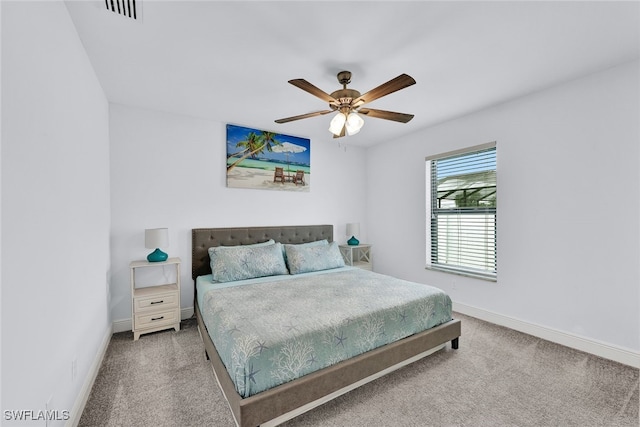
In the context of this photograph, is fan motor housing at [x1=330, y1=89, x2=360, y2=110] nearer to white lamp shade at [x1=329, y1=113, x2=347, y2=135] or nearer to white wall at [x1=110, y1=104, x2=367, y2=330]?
white lamp shade at [x1=329, y1=113, x2=347, y2=135]

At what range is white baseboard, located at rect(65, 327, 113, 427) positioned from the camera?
5.64 ft

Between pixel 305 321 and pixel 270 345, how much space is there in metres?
0.35

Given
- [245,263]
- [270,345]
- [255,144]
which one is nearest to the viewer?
[270,345]

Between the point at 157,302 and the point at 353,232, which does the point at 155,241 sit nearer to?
the point at 157,302

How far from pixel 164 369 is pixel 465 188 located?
155 inches

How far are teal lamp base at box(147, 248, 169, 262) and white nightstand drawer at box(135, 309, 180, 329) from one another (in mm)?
578

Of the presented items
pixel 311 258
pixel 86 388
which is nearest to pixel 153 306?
pixel 86 388

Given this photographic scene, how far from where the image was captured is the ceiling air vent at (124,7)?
1672mm

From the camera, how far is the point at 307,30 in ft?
6.35

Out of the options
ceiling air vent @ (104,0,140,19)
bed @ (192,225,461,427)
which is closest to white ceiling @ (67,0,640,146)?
ceiling air vent @ (104,0,140,19)

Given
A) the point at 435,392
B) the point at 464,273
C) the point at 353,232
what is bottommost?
the point at 435,392

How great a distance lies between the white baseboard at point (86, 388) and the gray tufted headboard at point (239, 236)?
1.16 m

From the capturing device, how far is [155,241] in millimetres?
3088

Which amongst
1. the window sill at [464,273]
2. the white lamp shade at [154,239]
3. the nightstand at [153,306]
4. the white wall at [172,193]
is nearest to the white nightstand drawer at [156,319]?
the nightstand at [153,306]
